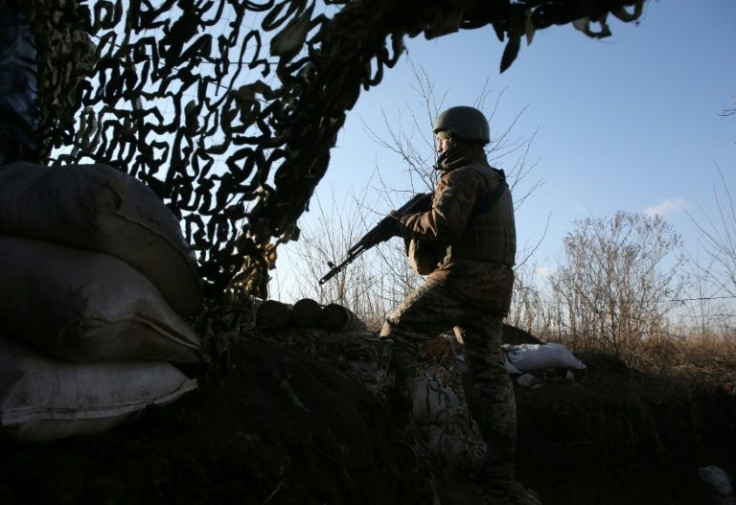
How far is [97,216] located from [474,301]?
2.50 metres

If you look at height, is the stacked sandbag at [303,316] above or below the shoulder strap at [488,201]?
below

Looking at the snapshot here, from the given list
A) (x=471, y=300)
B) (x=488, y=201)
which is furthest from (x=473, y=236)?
(x=471, y=300)

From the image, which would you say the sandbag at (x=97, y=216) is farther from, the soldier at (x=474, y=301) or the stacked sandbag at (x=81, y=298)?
the soldier at (x=474, y=301)

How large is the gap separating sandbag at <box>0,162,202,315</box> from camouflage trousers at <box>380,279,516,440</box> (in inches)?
79.4

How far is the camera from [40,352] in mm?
1807

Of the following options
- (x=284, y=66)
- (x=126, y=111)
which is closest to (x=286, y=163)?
(x=284, y=66)

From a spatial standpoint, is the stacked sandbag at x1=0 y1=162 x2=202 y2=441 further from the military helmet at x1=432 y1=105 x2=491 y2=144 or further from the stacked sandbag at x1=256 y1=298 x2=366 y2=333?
the stacked sandbag at x1=256 y1=298 x2=366 y2=333

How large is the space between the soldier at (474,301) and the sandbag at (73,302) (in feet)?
7.08

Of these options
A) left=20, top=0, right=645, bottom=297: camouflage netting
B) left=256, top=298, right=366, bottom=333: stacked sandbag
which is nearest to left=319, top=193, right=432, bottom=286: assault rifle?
left=256, top=298, right=366, bottom=333: stacked sandbag

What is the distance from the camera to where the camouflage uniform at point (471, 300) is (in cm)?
396

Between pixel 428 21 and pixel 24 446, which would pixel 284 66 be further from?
pixel 24 446

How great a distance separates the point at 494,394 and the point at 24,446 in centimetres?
276

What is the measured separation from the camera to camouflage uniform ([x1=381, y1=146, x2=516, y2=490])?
13.0 ft

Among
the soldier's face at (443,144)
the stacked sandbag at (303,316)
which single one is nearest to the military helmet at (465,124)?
the soldier's face at (443,144)
